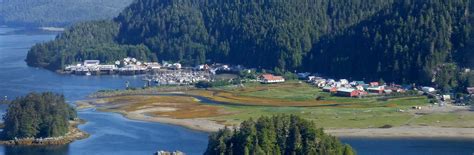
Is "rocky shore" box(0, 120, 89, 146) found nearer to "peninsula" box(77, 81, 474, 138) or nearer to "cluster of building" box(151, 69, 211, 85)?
"peninsula" box(77, 81, 474, 138)

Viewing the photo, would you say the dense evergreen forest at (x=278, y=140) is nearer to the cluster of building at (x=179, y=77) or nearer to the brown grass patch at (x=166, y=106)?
the brown grass patch at (x=166, y=106)

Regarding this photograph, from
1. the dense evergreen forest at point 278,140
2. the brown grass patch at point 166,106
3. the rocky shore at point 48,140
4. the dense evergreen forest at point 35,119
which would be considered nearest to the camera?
the dense evergreen forest at point 278,140

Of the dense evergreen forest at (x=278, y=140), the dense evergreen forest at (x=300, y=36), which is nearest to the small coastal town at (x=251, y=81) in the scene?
the dense evergreen forest at (x=278, y=140)

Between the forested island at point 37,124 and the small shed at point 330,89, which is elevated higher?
the small shed at point 330,89

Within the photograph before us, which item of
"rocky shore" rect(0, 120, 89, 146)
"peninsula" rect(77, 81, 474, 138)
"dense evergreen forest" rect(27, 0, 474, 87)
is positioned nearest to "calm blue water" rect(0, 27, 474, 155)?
"rocky shore" rect(0, 120, 89, 146)

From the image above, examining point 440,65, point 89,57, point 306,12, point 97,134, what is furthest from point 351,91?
point 89,57

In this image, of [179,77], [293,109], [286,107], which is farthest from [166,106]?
[179,77]

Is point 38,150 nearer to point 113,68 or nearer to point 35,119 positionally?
point 35,119
